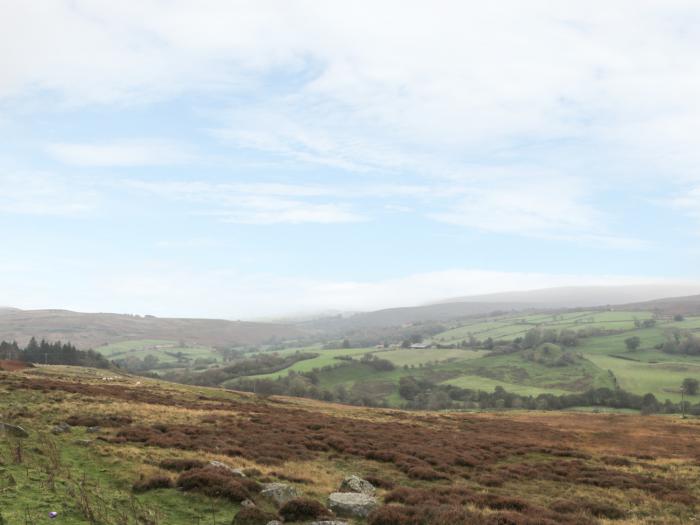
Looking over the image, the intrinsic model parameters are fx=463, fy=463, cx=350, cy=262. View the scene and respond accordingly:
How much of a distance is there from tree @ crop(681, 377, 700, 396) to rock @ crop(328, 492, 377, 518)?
439 ft

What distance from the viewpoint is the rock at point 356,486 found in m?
19.5

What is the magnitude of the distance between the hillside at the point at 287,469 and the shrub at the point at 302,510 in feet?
0.14

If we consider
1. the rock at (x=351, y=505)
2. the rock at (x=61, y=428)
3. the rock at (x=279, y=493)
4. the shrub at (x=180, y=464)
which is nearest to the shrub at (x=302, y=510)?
the rock at (x=351, y=505)

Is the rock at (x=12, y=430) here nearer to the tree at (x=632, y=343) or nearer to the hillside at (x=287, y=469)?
the hillside at (x=287, y=469)

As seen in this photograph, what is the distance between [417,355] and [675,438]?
150 m

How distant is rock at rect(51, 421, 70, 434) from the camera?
1012 inches

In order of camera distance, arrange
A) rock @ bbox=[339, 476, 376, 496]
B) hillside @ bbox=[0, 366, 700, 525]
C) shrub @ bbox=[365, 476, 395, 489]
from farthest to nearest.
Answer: shrub @ bbox=[365, 476, 395, 489], rock @ bbox=[339, 476, 376, 496], hillside @ bbox=[0, 366, 700, 525]

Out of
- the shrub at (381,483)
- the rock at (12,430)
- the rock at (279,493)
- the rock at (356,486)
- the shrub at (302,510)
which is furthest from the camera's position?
the rock at (12,430)

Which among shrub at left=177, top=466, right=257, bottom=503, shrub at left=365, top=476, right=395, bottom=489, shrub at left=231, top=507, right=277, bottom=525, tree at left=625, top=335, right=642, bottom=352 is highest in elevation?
shrub at left=231, top=507, right=277, bottom=525

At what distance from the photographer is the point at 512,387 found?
14162 cm

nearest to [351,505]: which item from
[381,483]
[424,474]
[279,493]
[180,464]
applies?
[279,493]

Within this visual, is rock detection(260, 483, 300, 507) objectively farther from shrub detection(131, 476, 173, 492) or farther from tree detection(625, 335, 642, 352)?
tree detection(625, 335, 642, 352)

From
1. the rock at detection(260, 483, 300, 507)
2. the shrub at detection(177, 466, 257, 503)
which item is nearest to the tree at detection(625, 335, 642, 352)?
the rock at detection(260, 483, 300, 507)

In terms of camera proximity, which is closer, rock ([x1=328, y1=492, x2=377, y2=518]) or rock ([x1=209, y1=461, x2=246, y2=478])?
rock ([x1=328, y1=492, x2=377, y2=518])
